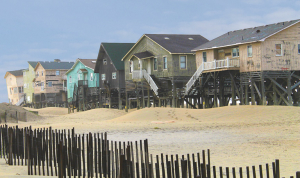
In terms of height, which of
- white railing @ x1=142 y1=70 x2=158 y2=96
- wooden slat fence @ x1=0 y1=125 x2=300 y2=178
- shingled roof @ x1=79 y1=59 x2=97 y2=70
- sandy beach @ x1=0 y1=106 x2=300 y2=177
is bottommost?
sandy beach @ x1=0 y1=106 x2=300 y2=177

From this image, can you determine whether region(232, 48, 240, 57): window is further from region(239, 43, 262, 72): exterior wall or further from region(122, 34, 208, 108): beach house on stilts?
region(122, 34, 208, 108): beach house on stilts

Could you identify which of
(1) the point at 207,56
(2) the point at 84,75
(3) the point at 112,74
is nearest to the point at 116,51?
(3) the point at 112,74

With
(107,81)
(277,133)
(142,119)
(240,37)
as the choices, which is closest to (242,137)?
(277,133)

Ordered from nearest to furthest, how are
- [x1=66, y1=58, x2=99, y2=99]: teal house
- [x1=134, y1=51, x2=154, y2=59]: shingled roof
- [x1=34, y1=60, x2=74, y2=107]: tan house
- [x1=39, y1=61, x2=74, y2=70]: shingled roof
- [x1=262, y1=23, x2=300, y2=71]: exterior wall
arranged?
1. [x1=262, y1=23, x2=300, y2=71]: exterior wall
2. [x1=134, y1=51, x2=154, y2=59]: shingled roof
3. [x1=66, y1=58, x2=99, y2=99]: teal house
4. [x1=34, y1=60, x2=74, y2=107]: tan house
5. [x1=39, y1=61, x2=74, y2=70]: shingled roof

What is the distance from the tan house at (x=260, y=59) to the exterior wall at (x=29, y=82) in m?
59.8

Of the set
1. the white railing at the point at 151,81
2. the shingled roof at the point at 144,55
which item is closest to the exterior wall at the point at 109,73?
the shingled roof at the point at 144,55

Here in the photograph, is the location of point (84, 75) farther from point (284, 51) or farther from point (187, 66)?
point (284, 51)

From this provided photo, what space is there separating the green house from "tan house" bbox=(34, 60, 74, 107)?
242 inches

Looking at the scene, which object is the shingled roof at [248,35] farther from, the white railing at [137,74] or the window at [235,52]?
the white railing at [137,74]

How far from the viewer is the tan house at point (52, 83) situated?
8338 cm

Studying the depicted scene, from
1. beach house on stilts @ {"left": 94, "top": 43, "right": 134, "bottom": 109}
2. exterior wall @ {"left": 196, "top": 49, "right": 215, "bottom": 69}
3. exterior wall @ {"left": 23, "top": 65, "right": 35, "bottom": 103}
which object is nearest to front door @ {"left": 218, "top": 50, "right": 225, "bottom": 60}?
exterior wall @ {"left": 196, "top": 49, "right": 215, "bottom": 69}

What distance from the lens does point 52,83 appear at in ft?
275

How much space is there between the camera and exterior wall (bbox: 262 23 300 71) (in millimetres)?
35844

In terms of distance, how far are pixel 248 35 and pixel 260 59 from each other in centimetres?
363
